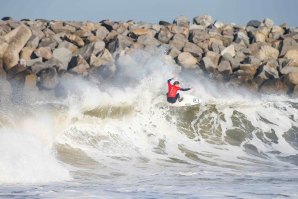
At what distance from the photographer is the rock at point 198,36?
2774 cm

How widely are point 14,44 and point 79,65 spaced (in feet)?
9.47

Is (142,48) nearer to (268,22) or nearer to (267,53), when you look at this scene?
(267,53)

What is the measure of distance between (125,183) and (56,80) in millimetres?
9978

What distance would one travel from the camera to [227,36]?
29.6 meters

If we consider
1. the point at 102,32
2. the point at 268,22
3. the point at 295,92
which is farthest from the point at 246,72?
the point at 268,22

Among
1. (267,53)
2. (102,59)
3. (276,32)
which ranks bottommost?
(102,59)

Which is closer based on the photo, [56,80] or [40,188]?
[40,188]

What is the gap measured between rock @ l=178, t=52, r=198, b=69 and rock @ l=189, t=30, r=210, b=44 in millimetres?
2121

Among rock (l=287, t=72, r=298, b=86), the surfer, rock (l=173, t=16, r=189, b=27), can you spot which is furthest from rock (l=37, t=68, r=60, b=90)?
rock (l=173, t=16, r=189, b=27)

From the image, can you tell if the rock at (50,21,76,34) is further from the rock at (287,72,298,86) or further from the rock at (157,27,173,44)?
the rock at (287,72,298,86)

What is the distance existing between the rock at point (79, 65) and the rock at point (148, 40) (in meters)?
4.03

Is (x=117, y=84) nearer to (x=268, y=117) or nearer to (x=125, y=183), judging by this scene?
(x=268, y=117)

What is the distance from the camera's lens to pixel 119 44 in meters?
25.7

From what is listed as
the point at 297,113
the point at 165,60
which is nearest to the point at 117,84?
the point at 165,60
